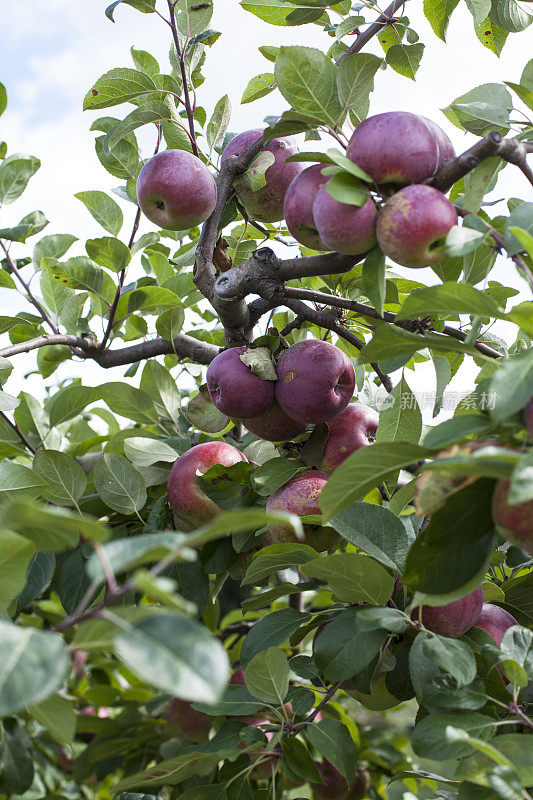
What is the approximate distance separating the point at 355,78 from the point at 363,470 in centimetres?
45

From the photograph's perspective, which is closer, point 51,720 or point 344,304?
point 51,720

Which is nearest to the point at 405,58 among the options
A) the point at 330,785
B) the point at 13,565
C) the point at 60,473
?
the point at 60,473

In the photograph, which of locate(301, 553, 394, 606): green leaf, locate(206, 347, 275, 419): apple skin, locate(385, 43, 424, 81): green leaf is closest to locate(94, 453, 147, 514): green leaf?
locate(206, 347, 275, 419): apple skin

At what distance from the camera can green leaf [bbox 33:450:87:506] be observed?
3.13 ft

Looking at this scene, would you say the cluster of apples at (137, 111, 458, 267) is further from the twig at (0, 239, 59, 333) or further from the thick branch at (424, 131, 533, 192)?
the twig at (0, 239, 59, 333)

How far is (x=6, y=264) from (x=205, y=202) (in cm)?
64

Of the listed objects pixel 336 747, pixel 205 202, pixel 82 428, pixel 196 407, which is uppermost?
pixel 205 202

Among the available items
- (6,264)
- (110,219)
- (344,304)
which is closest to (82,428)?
(6,264)

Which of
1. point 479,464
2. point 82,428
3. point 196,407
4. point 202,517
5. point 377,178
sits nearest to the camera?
point 479,464

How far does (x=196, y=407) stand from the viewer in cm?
110

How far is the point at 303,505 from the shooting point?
87 centimetres

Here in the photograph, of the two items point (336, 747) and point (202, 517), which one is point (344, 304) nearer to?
point (202, 517)

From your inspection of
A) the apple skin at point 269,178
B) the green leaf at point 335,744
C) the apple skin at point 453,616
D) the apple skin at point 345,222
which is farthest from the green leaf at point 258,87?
the green leaf at point 335,744

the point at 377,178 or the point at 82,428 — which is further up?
the point at 377,178
